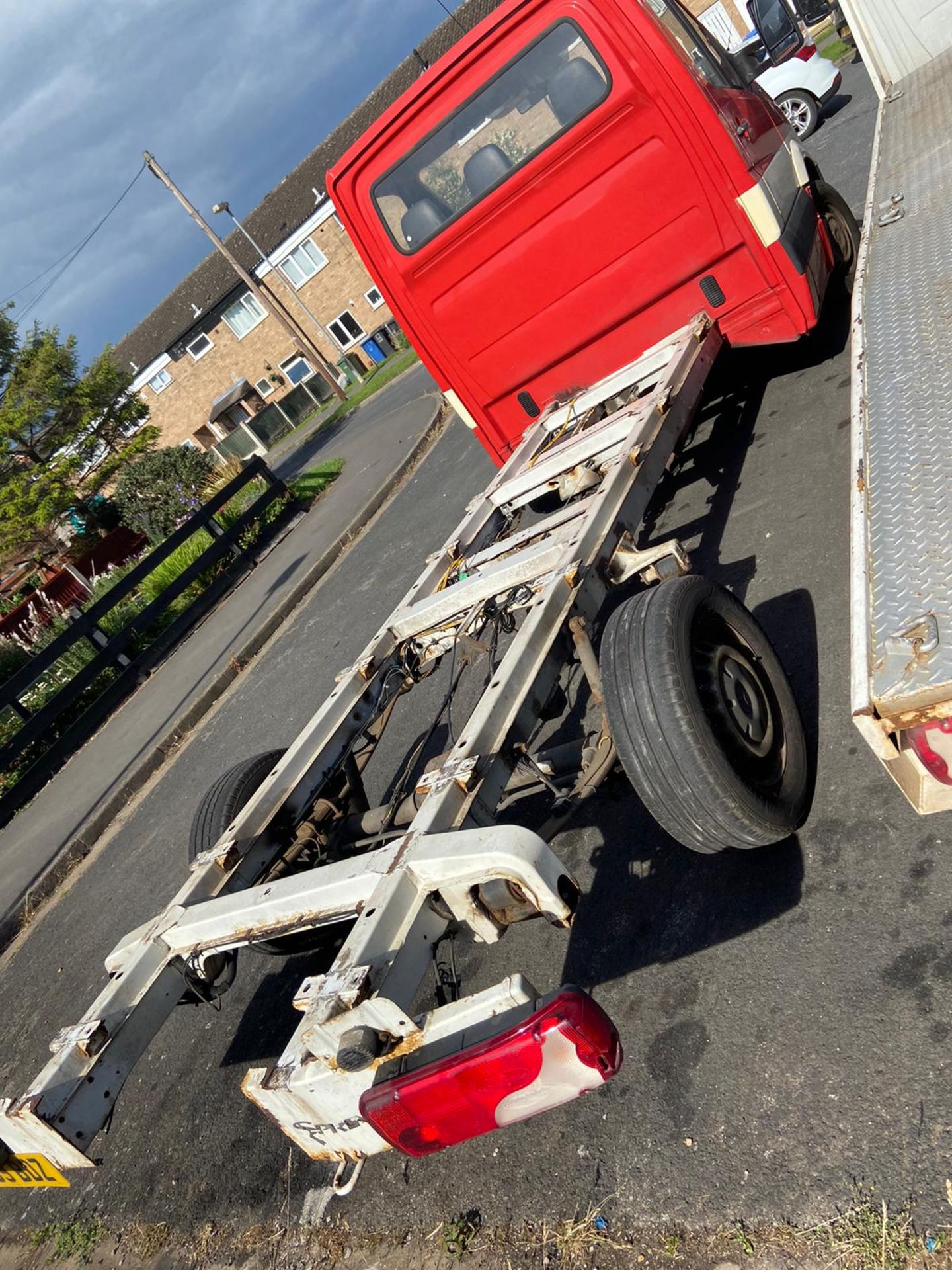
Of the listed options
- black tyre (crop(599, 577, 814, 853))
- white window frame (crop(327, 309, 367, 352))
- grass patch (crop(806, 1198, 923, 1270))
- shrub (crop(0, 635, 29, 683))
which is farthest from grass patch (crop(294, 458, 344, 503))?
white window frame (crop(327, 309, 367, 352))

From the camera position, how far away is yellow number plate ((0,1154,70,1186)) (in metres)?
2.32

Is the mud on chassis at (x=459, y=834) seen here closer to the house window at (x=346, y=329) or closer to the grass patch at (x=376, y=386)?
the grass patch at (x=376, y=386)

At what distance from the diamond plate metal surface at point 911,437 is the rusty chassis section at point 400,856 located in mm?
893

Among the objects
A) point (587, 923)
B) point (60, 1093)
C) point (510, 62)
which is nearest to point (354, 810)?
point (587, 923)

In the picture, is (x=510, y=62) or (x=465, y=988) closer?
(x=465, y=988)

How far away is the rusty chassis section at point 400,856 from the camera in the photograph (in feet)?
6.50

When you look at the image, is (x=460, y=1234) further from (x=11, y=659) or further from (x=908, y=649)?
(x=11, y=659)

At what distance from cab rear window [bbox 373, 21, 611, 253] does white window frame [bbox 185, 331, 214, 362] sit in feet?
134

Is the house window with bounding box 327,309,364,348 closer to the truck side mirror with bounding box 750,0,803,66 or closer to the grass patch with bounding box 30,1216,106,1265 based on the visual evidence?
the truck side mirror with bounding box 750,0,803,66

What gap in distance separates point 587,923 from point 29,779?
27.4 ft

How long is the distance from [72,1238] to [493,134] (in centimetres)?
574

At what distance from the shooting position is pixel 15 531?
59.4 ft

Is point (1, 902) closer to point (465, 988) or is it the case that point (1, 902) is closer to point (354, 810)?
point (354, 810)

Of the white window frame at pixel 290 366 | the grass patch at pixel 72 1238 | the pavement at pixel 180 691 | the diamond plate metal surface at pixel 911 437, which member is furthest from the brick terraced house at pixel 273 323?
the grass patch at pixel 72 1238
